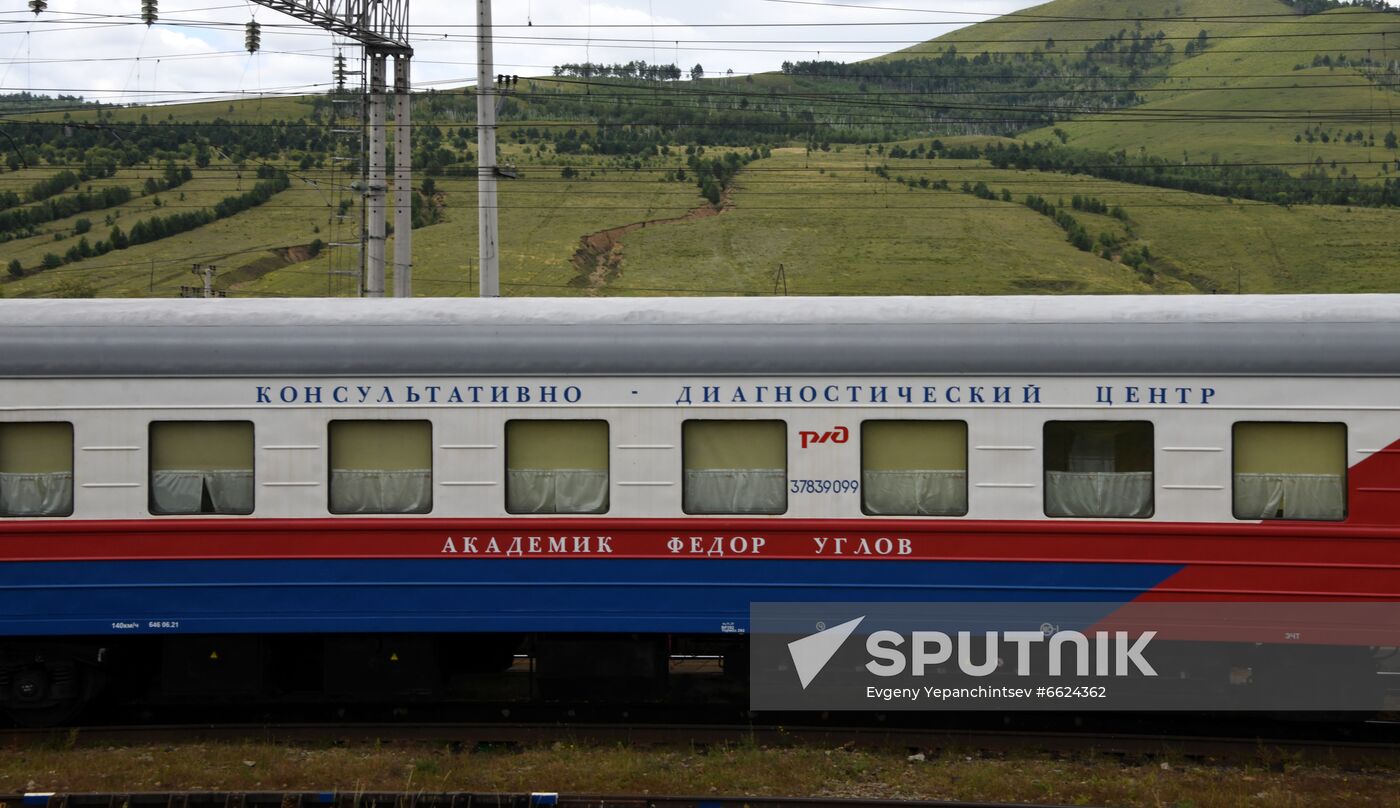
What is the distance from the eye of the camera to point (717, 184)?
72438 millimetres

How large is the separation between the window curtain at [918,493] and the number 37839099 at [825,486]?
0.09 meters

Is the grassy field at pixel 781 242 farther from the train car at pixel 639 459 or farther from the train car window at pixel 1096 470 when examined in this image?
the train car window at pixel 1096 470

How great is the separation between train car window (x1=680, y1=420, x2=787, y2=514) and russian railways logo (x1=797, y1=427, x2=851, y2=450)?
16 centimetres

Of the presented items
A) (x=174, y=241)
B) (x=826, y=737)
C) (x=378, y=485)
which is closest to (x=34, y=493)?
(x=378, y=485)

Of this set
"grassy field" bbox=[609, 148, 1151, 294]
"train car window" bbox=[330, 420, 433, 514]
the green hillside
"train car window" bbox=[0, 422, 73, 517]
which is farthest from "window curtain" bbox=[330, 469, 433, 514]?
"grassy field" bbox=[609, 148, 1151, 294]

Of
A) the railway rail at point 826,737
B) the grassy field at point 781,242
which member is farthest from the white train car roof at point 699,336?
the grassy field at point 781,242

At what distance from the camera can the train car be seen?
9.80 meters

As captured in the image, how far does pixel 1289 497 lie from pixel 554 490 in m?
5.67

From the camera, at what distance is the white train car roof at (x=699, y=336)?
9.79 meters

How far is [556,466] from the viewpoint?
10.2 metres

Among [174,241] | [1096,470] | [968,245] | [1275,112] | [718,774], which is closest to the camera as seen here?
[718,774]

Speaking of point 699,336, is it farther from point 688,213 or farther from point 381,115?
point 688,213

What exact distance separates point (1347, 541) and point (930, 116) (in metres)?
128

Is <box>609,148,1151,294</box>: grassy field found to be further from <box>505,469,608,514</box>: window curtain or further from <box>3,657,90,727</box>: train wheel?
<box>505,469,608,514</box>: window curtain
